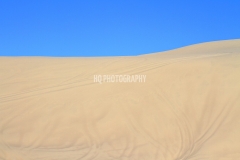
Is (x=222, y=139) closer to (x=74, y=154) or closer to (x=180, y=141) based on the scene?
(x=180, y=141)

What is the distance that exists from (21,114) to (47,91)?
5.21 feet

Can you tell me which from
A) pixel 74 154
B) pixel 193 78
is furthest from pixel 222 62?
pixel 74 154

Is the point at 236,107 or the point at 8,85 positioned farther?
the point at 8,85

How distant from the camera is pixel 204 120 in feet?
32.8

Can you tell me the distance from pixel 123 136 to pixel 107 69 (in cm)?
454

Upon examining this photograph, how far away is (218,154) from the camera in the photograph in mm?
8336

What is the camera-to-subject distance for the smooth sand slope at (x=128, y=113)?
Answer: 8859 millimetres

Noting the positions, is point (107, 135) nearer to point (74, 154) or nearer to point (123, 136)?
point (123, 136)

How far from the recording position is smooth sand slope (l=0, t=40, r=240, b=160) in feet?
29.1

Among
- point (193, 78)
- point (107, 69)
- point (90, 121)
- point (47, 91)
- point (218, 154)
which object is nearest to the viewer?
point (218, 154)

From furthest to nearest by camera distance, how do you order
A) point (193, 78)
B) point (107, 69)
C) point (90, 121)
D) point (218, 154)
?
point (107, 69) → point (193, 78) → point (90, 121) → point (218, 154)

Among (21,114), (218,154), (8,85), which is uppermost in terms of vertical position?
(8,85)

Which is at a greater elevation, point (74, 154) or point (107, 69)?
point (107, 69)

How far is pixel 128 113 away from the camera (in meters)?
10.8
